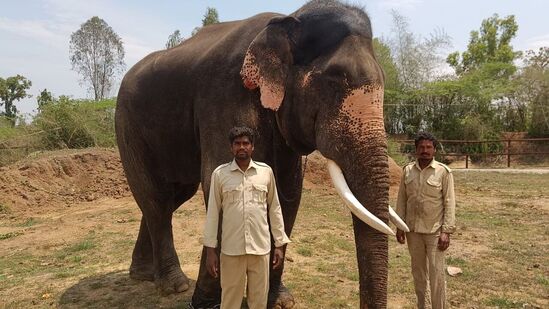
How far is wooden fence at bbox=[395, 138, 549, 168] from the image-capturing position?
949 inches

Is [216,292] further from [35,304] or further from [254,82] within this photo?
[35,304]

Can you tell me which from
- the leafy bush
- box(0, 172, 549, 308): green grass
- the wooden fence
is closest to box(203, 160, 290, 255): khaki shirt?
box(0, 172, 549, 308): green grass

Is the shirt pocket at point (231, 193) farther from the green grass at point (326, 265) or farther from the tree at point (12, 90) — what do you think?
the tree at point (12, 90)

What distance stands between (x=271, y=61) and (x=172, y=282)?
2695 mm

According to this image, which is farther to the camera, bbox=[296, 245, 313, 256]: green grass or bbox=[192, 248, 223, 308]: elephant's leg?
bbox=[296, 245, 313, 256]: green grass

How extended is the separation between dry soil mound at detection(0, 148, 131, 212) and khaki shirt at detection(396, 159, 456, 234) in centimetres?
1085

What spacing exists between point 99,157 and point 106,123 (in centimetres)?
288

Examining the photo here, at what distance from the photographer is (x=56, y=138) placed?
1567 cm

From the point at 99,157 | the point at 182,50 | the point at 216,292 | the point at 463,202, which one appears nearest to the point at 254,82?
the point at 182,50

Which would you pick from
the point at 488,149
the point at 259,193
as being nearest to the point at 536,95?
the point at 488,149

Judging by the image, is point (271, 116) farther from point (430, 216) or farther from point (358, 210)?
point (430, 216)

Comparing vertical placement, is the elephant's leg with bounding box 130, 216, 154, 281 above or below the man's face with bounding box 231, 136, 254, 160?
below

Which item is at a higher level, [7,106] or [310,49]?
[7,106]

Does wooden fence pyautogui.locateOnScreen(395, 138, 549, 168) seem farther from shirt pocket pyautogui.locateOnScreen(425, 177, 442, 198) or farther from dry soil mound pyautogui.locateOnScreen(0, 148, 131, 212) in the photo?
shirt pocket pyautogui.locateOnScreen(425, 177, 442, 198)
